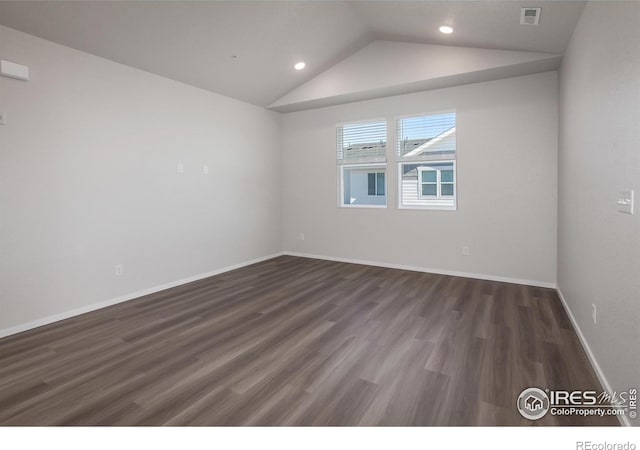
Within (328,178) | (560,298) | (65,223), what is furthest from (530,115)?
(65,223)

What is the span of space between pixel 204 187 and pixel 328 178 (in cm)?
213

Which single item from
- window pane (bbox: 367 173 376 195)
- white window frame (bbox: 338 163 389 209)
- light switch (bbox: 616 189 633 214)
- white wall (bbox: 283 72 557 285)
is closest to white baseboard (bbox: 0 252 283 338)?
white window frame (bbox: 338 163 389 209)

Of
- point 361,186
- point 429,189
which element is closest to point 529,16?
point 429,189

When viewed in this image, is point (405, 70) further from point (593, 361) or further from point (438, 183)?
point (593, 361)

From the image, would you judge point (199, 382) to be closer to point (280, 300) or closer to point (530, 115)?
point (280, 300)

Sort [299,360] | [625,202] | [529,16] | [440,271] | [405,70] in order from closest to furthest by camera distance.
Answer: [625,202], [299,360], [529,16], [405,70], [440,271]

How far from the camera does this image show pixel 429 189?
5203mm

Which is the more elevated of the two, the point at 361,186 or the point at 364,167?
the point at 364,167

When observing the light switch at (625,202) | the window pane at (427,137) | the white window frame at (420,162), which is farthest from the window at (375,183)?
the light switch at (625,202)

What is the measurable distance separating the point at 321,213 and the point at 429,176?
1969 millimetres

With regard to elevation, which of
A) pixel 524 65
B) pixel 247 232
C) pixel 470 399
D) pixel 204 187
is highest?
pixel 524 65

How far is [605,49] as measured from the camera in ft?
6.92

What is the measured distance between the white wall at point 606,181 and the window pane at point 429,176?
→ 2.00 m
